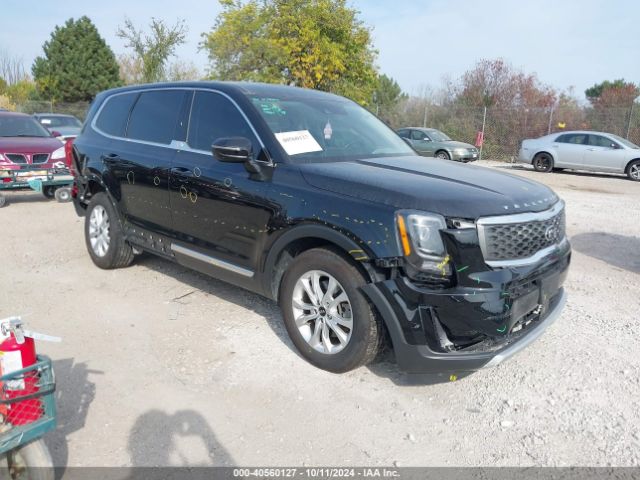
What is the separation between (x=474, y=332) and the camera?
114 inches

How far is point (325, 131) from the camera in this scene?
414 centimetres

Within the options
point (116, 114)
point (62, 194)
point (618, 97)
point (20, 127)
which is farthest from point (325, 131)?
point (618, 97)

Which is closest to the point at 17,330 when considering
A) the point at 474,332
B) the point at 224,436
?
the point at 224,436

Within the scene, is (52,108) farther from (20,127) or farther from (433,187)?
(433,187)

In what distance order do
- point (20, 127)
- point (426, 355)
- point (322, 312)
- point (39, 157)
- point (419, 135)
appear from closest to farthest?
point (426, 355), point (322, 312), point (39, 157), point (20, 127), point (419, 135)

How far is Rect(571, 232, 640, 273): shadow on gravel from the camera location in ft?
20.7

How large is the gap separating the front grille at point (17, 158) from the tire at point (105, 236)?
4.89 meters

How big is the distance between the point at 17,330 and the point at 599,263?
6129 mm

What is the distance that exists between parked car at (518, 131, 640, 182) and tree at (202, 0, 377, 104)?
11.5 meters

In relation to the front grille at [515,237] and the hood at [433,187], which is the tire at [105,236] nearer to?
the hood at [433,187]

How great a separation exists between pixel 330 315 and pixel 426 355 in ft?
2.34

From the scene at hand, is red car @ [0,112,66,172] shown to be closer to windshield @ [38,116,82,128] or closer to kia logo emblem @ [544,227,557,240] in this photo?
windshield @ [38,116,82,128]

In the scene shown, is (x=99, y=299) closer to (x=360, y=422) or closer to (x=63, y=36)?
(x=360, y=422)

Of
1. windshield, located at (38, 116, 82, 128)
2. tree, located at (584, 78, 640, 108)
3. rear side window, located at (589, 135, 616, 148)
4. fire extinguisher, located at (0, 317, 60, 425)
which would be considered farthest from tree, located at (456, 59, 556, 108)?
fire extinguisher, located at (0, 317, 60, 425)
